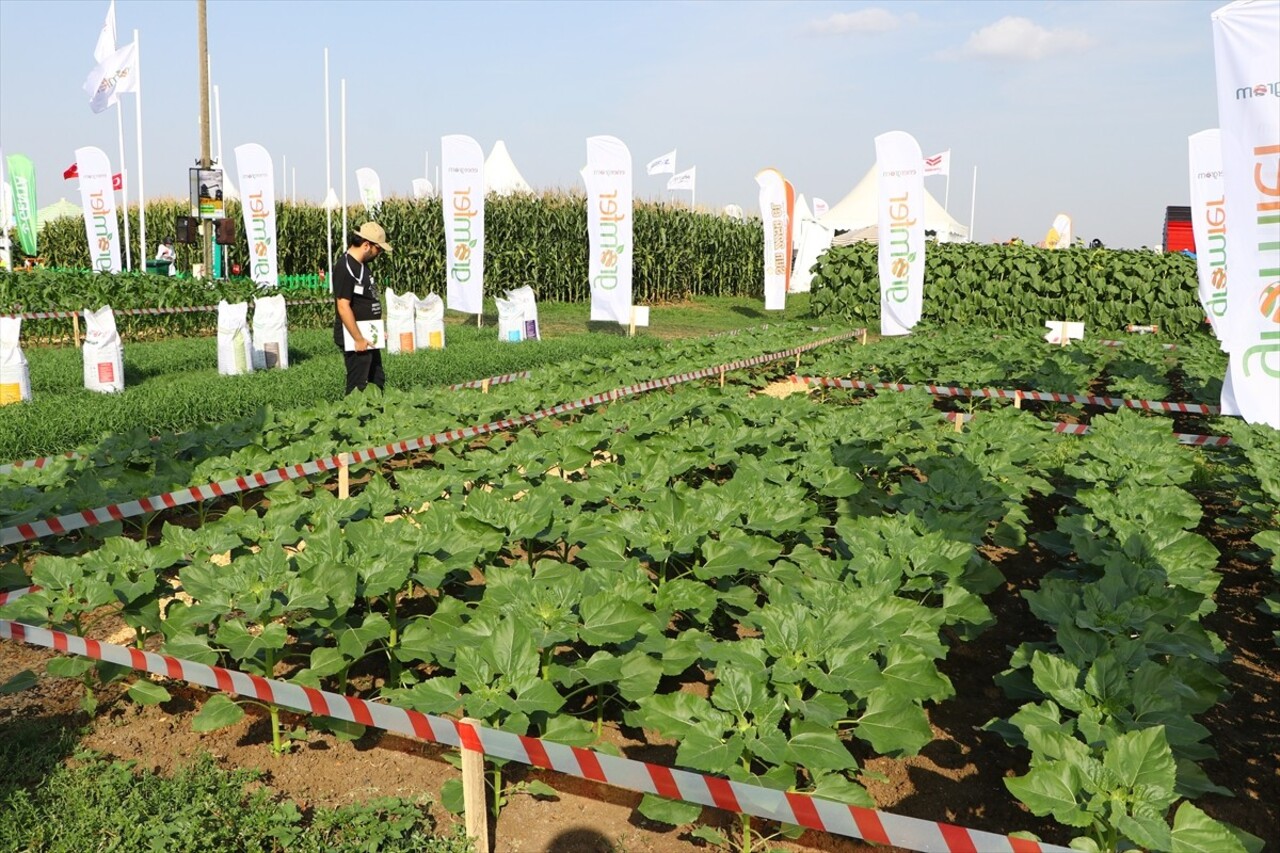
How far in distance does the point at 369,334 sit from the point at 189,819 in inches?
236

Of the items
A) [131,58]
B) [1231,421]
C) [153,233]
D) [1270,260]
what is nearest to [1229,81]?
[1270,260]

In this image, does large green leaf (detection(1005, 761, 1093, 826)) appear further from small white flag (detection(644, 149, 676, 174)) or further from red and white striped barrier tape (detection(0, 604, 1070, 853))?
small white flag (detection(644, 149, 676, 174))

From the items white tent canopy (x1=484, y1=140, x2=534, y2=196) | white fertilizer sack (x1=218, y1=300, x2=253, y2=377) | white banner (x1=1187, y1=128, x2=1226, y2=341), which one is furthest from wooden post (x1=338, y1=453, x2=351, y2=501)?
white tent canopy (x1=484, y1=140, x2=534, y2=196)

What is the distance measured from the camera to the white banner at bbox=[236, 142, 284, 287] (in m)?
21.2

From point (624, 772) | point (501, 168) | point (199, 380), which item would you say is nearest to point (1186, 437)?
point (624, 772)

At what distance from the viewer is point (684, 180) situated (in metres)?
34.1

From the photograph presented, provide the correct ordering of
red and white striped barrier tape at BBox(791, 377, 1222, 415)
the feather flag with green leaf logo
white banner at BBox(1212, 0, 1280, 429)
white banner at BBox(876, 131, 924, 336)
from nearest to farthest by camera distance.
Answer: white banner at BBox(1212, 0, 1280, 429), red and white striped barrier tape at BBox(791, 377, 1222, 415), white banner at BBox(876, 131, 924, 336), the feather flag with green leaf logo

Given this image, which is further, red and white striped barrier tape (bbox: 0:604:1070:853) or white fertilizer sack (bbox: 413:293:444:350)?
white fertilizer sack (bbox: 413:293:444:350)

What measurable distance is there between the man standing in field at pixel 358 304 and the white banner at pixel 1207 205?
12281mm

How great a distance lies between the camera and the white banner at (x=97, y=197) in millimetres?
24109

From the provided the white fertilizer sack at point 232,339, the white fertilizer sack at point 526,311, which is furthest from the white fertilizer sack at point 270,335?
the white fertilizer sack at point 526,311

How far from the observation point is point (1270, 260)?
735 centimetres

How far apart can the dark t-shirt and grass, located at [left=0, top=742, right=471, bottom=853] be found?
18.1 ft

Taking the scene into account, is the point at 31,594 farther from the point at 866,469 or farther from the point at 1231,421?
the point at 1231,421
